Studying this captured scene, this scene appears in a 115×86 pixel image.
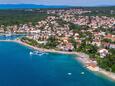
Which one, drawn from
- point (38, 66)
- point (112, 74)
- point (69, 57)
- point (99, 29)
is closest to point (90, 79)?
point (112, 74)

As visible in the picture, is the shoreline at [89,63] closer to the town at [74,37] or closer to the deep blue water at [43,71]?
the town at [74,37]

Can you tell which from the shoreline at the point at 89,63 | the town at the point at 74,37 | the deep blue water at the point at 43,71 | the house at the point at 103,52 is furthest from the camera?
the town at the point at 74,37

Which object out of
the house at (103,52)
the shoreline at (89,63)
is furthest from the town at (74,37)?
the shoreline at (89,63)

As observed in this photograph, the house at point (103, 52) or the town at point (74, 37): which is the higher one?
the house at point (103, 52)

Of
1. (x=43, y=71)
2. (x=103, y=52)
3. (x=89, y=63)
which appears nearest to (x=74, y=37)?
(x=103, y=52)

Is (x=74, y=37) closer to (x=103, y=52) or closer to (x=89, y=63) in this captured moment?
(x=103, y=52)

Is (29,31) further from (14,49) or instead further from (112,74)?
(112,74)

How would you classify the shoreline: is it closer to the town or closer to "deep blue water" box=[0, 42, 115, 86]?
the town

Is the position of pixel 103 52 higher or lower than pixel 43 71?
higher
